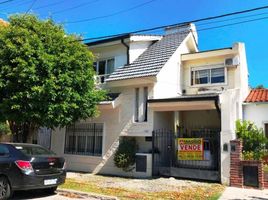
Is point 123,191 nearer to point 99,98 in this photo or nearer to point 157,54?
point 99,98

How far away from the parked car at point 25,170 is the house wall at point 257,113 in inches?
443

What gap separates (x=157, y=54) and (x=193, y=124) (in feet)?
14.2

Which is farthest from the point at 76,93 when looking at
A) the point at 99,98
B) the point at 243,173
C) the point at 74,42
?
the point at 243,173

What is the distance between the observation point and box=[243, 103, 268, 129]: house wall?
54.0 feet

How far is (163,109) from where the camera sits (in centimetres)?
1420

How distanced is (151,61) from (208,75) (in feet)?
12.6

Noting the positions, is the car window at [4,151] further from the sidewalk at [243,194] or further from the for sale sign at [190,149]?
the for sale sign at [190,149]

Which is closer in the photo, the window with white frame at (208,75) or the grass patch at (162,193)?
the grass patch at (162,193)

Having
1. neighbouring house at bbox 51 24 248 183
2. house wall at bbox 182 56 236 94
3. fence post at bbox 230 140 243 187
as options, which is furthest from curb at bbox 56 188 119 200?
house wall at bbox 182 56 236 94

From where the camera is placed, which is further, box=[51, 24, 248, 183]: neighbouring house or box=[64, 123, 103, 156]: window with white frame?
box=[64, 123, 103, 156]: window with white frame

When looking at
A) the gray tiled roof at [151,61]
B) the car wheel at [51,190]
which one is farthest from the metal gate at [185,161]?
Answer: the car wheel at [51,190]

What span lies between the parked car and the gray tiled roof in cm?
684

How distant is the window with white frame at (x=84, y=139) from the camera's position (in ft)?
52.8

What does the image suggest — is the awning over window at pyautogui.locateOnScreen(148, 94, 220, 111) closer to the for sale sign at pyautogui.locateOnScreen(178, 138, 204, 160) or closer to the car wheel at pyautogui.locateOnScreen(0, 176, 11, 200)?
the for sale sign at pyautogui.locateOnScreen(178, 138, 204, 160)
